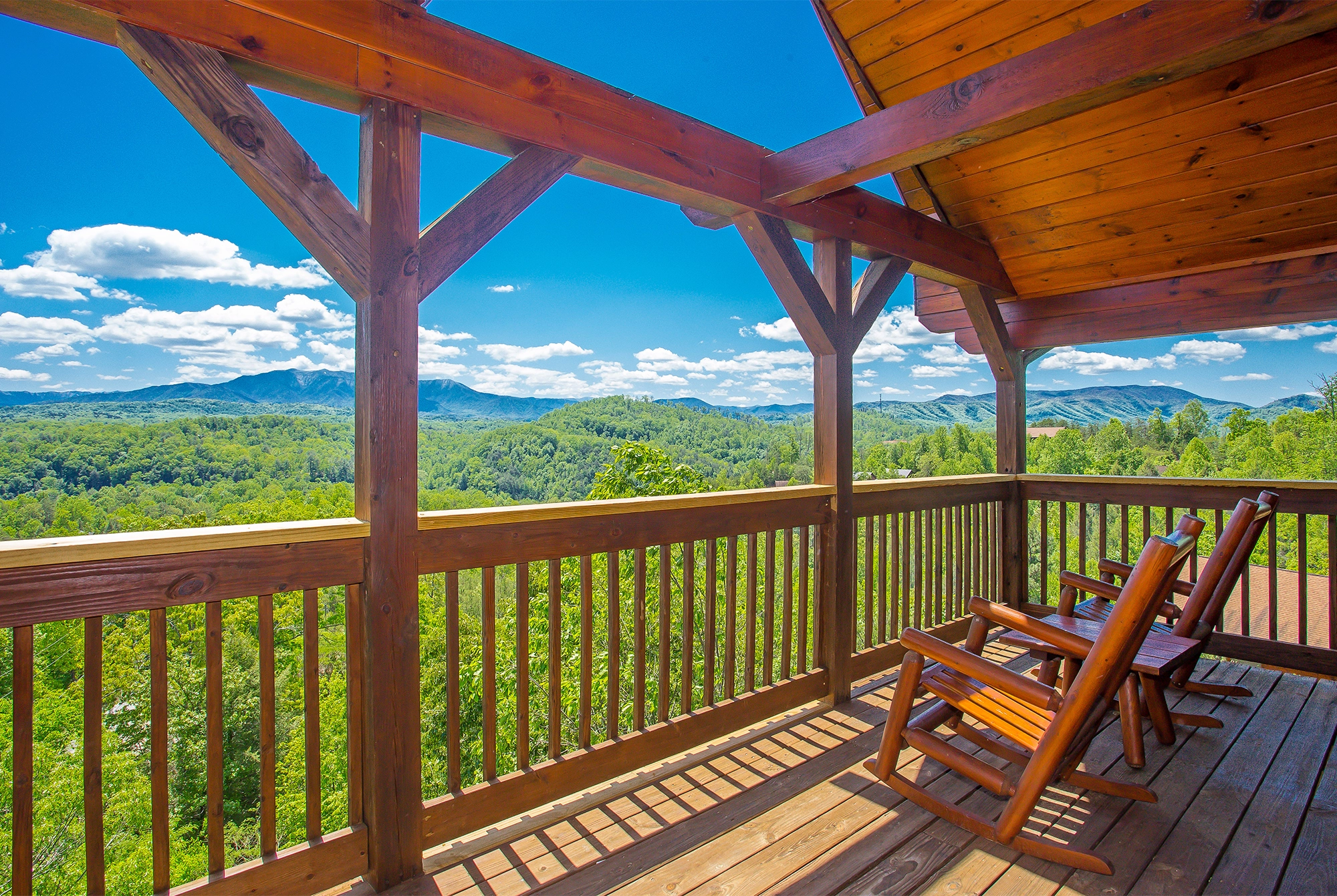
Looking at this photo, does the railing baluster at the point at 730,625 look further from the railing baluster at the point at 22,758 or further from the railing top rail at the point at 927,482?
the railing baluster at the point at 22,758

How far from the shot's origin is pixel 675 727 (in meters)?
2.43

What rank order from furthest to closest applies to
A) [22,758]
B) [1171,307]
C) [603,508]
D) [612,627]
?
[1171,307], [612,627], [603,508], [22,758]

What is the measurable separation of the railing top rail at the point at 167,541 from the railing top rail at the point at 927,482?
2329 millimetres

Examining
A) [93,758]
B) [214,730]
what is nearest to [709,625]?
[214,730]

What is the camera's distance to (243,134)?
1.47 metres

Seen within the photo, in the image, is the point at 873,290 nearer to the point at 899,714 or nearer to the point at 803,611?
the point at 803,611

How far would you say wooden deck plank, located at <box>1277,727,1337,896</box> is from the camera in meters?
1.64

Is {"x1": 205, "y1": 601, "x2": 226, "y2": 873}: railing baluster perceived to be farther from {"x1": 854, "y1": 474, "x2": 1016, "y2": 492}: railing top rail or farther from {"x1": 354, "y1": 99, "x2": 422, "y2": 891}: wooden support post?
{"x1": 854, "y1": 474, "x2": 1016, "y2": 492}: railing top rail

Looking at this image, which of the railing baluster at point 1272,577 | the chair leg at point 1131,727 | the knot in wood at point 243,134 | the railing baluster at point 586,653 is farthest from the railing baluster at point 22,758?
the railing baluster at point 1272,577

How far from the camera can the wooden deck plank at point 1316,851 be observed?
64.7 inches

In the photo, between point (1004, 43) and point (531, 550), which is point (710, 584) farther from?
point (1004, 43)

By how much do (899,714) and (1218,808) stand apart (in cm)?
105

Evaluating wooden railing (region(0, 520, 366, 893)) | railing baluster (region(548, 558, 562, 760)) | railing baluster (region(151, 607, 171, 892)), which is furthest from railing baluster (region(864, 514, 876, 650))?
railing baluster (region(151, 607, 171, 892))

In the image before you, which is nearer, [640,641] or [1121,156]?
[640,641]
